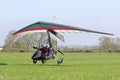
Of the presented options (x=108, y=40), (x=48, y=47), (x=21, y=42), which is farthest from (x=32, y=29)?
(x=108, y=40)

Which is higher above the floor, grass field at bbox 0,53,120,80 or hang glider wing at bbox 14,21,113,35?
hang glider wing at bbox 14,21,113,35

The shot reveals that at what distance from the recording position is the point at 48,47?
22.6 m

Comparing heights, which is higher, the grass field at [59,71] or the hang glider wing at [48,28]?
the hang glider wing at [48,28]

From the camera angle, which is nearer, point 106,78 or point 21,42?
point 106,78

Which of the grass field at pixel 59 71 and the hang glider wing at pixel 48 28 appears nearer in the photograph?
the grass field at pixel 59 71

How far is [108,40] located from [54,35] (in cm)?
8992

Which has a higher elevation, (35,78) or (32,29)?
(32,29)

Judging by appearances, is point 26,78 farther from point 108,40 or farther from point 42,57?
point 108,40

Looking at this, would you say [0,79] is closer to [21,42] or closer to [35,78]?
[35,78]

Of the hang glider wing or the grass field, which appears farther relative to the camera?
the hang glider wing

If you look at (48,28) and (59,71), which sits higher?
(48,28)

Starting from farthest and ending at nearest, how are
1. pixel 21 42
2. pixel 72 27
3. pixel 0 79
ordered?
pixel 21 42 < pixel 72 27 < pixel 0 79

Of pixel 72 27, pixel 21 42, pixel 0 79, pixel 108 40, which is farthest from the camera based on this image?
pixel 108 40

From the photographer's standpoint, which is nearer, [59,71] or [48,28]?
[59,71]
